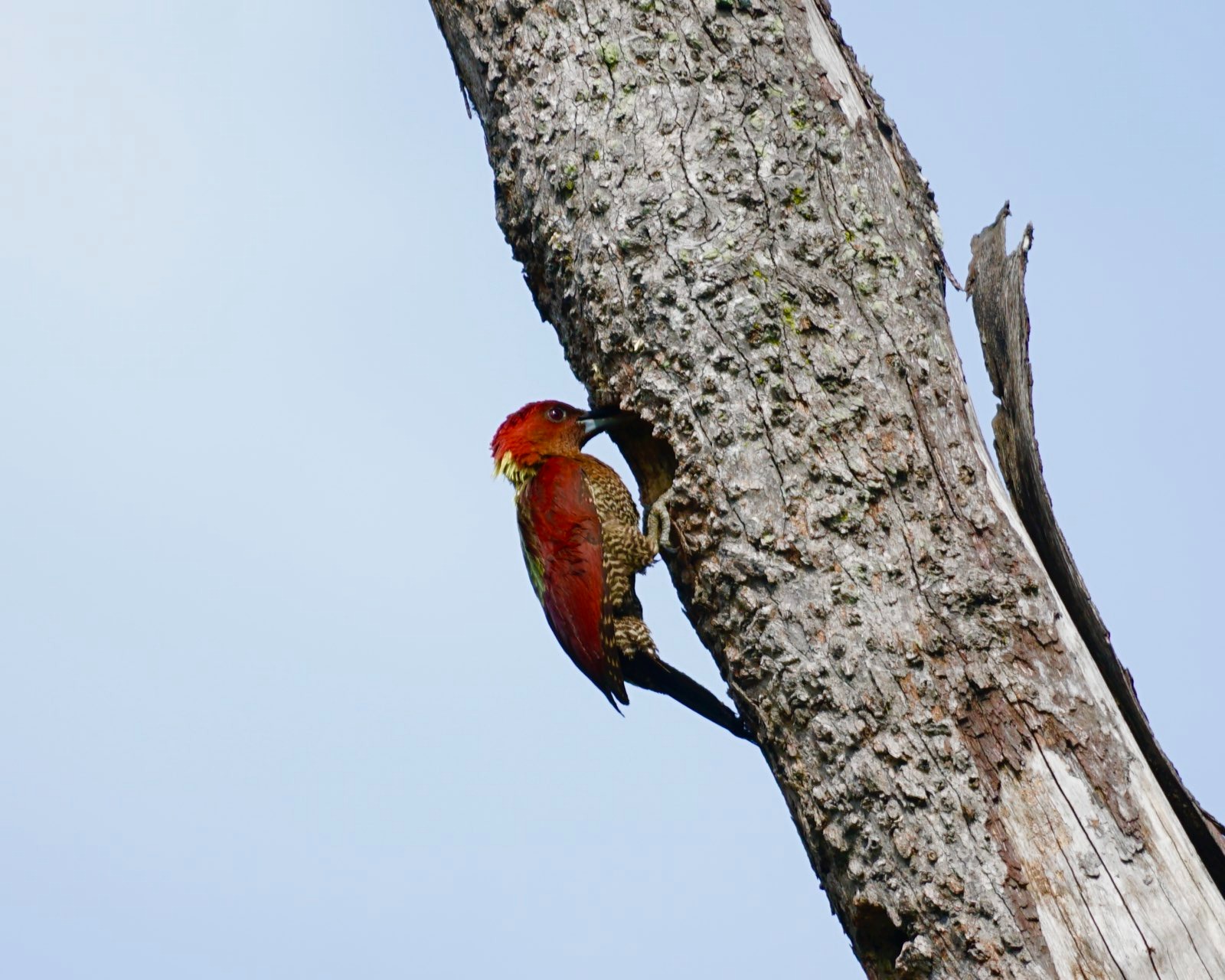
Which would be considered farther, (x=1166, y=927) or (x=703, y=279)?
(x=703, y=279)

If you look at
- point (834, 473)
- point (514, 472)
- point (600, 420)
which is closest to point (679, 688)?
point (600, 420)

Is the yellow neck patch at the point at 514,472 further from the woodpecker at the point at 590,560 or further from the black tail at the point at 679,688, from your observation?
the black tail at the point at 679,688

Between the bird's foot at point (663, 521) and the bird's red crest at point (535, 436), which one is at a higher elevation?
the bird's red crest at point (535, 436)

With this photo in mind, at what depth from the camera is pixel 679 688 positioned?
163 inches

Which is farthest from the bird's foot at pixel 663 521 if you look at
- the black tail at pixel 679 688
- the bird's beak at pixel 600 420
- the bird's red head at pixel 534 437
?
the bird's red head at pixel 534 437

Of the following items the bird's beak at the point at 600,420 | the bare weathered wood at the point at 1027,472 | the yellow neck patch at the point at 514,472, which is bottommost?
the bare weathered wood at the point at 1027,472

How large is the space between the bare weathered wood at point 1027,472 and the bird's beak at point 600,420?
1005mm

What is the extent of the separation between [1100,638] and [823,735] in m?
0.73

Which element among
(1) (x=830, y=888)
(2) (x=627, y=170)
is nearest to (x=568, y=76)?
(2) (x=627, y=170)

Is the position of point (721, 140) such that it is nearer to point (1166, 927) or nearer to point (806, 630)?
point (806, 630)

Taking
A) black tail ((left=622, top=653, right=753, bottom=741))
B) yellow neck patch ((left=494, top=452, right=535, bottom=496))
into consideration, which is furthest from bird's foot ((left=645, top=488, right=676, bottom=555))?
yellow neck patch ((left=494, top=452, right=535, bottom=496))

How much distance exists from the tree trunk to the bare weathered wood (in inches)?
3.9

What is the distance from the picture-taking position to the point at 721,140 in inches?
126

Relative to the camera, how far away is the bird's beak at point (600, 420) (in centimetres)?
354
